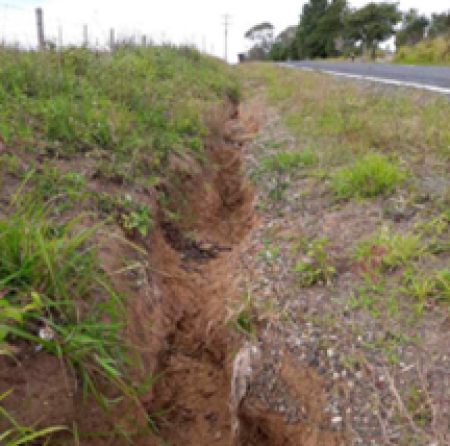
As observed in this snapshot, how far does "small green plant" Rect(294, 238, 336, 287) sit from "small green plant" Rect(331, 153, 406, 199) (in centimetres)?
63

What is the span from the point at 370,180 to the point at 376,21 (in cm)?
2918

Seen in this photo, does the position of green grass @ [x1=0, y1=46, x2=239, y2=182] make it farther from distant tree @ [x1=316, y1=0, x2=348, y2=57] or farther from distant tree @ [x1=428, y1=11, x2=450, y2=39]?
distant tree @ [x1=316, y1=0, x2=348, y2=57]

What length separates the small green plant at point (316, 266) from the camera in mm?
2555

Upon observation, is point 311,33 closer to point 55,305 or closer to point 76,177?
point 76,177

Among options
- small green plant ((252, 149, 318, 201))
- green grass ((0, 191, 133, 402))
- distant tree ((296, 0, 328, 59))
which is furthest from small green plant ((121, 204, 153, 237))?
distant tree ((296, 0, 328, 59))

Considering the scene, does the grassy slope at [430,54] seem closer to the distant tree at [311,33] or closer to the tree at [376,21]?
the tree at [376,21]

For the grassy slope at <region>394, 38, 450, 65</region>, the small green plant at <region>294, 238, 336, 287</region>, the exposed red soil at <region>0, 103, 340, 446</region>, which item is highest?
the grassy slope at <region>394, 38, 450, 65</region>

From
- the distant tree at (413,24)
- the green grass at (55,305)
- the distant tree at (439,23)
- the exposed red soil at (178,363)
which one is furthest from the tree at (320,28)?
the green grass at (55,305)

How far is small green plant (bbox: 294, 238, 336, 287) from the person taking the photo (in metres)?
2.55

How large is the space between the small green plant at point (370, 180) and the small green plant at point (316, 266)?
A: 633 mm

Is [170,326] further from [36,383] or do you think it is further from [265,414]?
[36,383]

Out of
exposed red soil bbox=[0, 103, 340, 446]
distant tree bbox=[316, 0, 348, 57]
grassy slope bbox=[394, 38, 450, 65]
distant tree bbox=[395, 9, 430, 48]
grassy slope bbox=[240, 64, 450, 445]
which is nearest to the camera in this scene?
exposed red soil bbox=[0, 103, 340, 446]

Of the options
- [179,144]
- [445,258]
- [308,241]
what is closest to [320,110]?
[179,144]

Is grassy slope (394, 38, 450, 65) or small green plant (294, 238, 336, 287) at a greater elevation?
grassy slope (394, 38, 450, 65)
